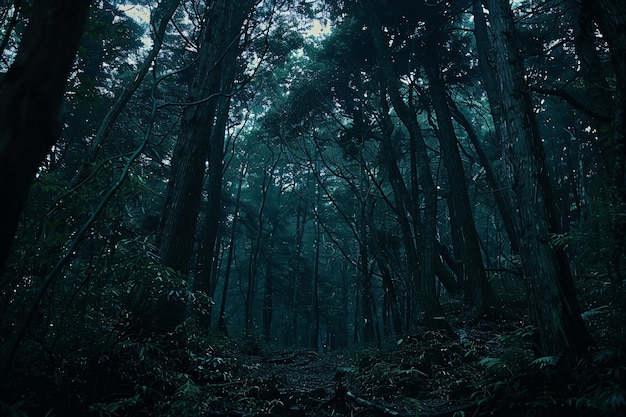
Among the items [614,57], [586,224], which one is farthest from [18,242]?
[586,224]

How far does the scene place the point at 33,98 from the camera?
1.27 meters

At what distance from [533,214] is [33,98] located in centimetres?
445

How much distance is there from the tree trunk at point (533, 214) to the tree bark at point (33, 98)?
4.23 m

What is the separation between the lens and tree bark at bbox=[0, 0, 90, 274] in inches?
Answer: 46.7

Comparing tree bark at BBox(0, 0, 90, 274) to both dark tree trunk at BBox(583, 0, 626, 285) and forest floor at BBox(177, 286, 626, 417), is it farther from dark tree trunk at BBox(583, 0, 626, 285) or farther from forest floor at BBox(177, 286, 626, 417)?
dark tree trunk at BBox(583, 0, 626, 285)

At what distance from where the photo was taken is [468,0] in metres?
13.4

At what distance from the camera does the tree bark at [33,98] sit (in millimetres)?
1187

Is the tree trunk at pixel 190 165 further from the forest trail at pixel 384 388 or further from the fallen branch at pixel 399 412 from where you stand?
the fallen branch at pixel 399 412

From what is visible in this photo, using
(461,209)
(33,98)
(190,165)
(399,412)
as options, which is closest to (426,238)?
(461,209)

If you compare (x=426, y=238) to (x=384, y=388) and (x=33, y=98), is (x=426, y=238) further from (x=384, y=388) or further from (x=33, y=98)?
(x=33, y=98)

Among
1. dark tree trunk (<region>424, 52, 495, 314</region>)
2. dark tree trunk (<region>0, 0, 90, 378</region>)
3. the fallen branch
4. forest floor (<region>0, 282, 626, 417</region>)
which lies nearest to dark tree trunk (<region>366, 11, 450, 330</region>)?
dark tree trunk (<region>424, 52, 495, 314</region>)

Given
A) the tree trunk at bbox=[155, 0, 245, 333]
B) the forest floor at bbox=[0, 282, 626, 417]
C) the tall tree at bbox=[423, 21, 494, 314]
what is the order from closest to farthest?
the forest floor at bbox=[0, 282, 626, 417], the tree trunk at bbox=[155, 0, 245, 333], the tall tree at bbox=[423, 21, 494, 314]

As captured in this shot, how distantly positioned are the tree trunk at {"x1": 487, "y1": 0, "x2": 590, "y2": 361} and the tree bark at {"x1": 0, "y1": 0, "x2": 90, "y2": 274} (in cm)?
423

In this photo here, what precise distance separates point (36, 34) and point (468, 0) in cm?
1569
